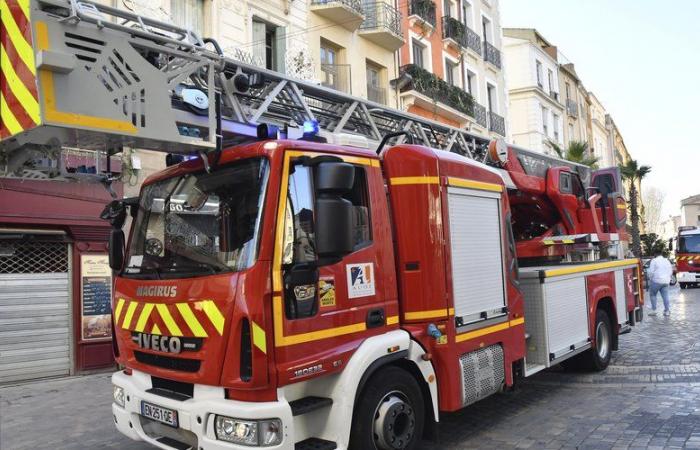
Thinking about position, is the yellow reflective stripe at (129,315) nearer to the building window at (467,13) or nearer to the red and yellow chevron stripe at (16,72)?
the red and yellow chevron stripe at (16,72)

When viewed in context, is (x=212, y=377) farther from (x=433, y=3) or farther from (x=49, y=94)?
(x=433, y=3)

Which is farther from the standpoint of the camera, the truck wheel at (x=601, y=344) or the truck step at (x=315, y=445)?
the truck wheel at (x=601, y=344)

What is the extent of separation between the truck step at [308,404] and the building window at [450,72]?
18.1 metres

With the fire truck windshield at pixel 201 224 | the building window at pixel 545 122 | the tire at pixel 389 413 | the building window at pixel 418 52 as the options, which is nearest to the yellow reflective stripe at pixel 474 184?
the tire at pixel 389 413

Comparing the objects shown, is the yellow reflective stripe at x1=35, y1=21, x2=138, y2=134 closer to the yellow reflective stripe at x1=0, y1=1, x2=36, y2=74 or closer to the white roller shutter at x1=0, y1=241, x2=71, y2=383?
A: the yellow reflective stripe at x1=0, y1=1, x2=36, y2=74

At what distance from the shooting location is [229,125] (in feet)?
14.4

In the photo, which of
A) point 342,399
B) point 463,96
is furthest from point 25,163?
point 463,96

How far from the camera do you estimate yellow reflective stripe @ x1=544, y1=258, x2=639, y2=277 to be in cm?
661

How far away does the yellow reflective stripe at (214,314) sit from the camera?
3680 millimetres

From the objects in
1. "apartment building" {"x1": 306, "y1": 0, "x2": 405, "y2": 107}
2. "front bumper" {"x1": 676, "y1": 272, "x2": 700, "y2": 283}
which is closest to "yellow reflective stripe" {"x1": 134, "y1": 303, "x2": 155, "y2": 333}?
"apartment building" {"x1": 306, "y1": 0, "x2": 405, "y2": 107}

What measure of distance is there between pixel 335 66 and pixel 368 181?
10916 mm

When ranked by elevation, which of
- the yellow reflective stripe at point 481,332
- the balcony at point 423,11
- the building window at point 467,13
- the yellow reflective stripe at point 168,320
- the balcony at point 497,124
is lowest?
the yellow reflective stripe at point 481,332

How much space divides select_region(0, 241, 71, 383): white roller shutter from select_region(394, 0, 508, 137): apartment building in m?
11.2

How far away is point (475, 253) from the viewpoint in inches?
206
